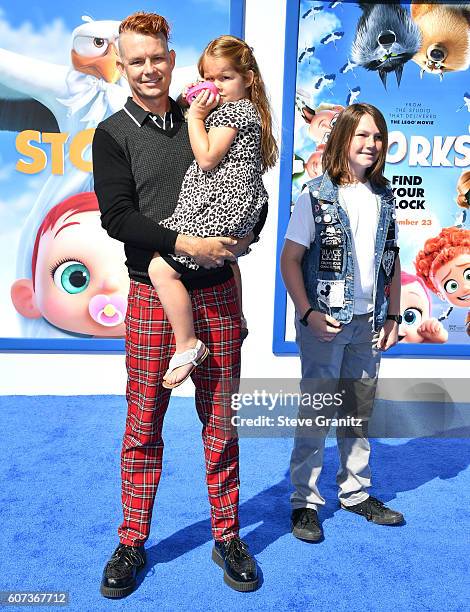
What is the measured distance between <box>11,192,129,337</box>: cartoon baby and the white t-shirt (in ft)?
6.50

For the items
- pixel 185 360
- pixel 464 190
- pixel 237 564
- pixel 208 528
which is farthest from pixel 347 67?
pixel 237 564

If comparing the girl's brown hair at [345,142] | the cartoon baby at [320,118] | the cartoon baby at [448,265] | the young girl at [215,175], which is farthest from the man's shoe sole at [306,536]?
the cartoon baby at [320,118]

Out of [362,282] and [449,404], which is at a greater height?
[362,282]

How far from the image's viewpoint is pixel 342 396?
312 centimetres

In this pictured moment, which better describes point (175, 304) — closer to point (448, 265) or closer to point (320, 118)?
point (320, 118)

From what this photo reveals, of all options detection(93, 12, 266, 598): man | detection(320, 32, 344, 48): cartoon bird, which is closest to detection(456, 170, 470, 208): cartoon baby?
detection(320, 32, 344, 48): cartoon bird

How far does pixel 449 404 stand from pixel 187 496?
2.33 meters

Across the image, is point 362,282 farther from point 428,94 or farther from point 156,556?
point 428,94

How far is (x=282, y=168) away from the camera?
449cm

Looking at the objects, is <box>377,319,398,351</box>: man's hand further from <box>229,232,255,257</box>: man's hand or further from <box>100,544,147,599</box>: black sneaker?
<box>100,544,147,599</box>: black sneaker

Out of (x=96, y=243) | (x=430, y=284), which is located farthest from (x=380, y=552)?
(x=96, y=243)

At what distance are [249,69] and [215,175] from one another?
42 cm

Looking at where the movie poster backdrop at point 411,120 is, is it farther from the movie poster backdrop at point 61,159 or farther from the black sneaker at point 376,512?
the black sneaker at point 376,512

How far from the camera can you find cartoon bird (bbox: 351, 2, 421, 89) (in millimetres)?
4332
